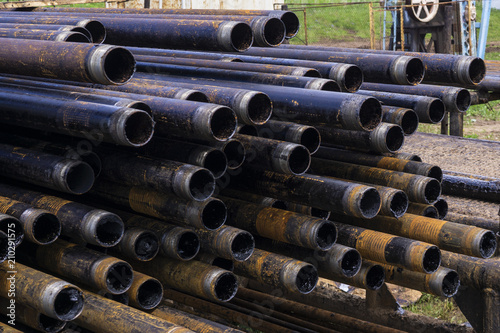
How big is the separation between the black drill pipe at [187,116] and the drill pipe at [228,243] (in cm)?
49

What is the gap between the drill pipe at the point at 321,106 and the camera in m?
2.97

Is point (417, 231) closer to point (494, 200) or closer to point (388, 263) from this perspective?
point (388, 263)

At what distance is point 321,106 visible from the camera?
121 inches

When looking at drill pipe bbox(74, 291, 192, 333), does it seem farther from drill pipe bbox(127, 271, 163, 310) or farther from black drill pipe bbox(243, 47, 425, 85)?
black drill pipe bbox(243, 47, 425, 85)

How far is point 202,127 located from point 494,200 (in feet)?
9.05

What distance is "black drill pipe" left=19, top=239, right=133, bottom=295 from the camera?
262cm

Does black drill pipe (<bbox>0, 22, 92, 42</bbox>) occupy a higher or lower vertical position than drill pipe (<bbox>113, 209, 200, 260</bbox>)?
higher

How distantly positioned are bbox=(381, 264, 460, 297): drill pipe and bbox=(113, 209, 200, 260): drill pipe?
1191 mm

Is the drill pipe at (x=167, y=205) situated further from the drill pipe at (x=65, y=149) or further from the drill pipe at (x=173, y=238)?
the drill pipe at (x=65, y=149)

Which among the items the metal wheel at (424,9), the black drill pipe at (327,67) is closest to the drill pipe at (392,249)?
the black drill pipe at (327,67)

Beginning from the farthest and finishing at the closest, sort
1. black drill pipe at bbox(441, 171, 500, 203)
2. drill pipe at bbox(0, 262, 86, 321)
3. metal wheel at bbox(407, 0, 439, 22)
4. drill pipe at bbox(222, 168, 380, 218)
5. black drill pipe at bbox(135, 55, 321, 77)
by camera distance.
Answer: metal wheel at bbox(407, 0, 439, 22)
black drill pipe at bbox(441, 171, 500, 203)
black drill pipe at bbox(135, 55, 321, 77)
drill pipe at bbox(222, 168, 380, 218)
drill pipe at bbox(0, 262, 86, 321)

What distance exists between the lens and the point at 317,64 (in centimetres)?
368

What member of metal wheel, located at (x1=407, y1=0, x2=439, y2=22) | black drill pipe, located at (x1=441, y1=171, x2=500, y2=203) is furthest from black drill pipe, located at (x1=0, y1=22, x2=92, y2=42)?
metal wheel, located at (x1=407, y1=0, x2=439, y2=22)

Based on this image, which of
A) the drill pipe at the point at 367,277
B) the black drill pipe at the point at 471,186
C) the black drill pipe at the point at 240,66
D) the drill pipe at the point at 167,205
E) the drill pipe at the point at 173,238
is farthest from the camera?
the black drill pipe at the point at 471,186
